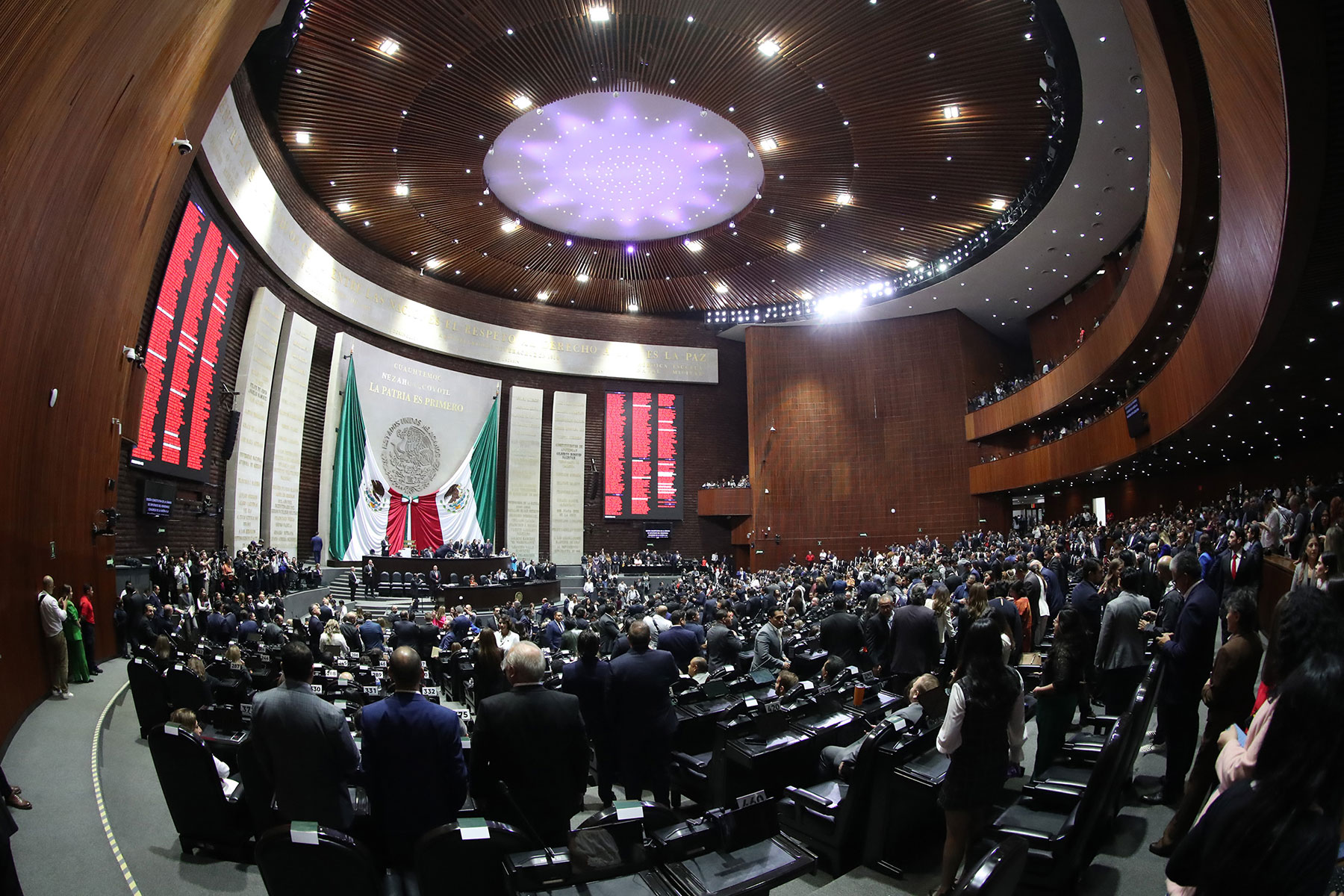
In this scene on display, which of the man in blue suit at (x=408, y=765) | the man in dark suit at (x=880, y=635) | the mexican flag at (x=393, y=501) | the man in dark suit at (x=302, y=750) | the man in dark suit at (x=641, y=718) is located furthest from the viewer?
the mexican flag at (x=393, y=501)

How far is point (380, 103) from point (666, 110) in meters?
5.89

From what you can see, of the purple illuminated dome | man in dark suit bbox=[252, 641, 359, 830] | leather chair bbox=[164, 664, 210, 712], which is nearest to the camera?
man in dark suit bbox=[252, 641, 359, 830]

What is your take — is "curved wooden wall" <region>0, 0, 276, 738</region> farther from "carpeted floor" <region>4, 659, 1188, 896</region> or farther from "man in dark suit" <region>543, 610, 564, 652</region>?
"man in dark suit" <region>543, 610, 564, 652</region>

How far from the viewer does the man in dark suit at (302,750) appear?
8.87 feet

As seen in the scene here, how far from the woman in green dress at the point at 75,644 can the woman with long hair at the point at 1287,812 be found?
27.8 feet

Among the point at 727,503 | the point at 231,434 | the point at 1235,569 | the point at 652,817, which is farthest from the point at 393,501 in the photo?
the point at 652,817

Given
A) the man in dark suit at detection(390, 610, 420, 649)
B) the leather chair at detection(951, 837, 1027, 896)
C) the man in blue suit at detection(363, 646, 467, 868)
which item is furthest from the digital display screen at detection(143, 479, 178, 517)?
the leather chair at detection(951, 837, 1027, 896)

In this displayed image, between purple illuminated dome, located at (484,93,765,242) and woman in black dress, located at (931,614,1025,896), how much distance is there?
15450 mm

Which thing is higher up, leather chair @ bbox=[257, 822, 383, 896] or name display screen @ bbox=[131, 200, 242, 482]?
name display screen @ bbox=[131, 200, 242, 482]

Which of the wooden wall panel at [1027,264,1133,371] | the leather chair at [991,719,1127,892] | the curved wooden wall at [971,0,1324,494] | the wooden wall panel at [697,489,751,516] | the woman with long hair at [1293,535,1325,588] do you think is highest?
the wooden wall panel at [1027,264,1133,371]

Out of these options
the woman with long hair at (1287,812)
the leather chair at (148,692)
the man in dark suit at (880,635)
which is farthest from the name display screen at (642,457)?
the woman with long hair at (1287,812)

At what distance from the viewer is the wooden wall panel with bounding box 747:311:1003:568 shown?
23781 mm

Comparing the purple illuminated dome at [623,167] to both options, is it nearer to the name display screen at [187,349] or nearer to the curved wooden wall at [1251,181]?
the name display screen at [187,349]

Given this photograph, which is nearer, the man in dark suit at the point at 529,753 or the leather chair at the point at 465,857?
the leather chair at the point at 465,857
